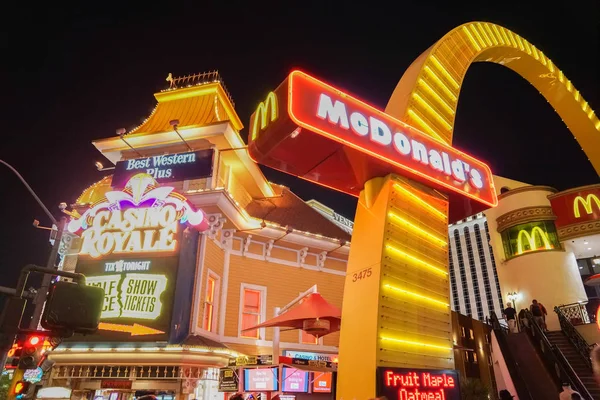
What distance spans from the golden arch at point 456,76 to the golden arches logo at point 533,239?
23.5ft

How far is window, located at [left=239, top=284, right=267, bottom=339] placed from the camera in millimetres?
15992

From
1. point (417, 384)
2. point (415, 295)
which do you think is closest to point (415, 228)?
point (415, 295)

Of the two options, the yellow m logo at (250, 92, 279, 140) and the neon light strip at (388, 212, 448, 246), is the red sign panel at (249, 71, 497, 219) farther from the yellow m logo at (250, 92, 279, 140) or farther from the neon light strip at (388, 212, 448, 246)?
the neon light strip at (388, 212, 448, 246)

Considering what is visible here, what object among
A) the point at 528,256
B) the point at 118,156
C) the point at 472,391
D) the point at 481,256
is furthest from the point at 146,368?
the point at 481,256

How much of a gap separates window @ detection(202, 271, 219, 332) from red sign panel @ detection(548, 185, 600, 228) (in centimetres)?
1700

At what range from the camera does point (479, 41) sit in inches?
412

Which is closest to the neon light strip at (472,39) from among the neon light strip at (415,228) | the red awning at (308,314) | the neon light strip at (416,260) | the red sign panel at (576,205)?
the neon light strip at (415,228)

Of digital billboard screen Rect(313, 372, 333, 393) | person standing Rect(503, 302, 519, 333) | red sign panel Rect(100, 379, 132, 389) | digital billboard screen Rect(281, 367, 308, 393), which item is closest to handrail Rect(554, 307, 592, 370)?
person standing Rect(503, 302, 519, 333)

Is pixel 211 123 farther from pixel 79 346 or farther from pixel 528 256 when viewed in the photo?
pixel 528 256

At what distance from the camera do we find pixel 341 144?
6172mm

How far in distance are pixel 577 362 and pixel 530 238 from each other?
9.50m

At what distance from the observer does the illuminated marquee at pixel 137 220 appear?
46.3 feet

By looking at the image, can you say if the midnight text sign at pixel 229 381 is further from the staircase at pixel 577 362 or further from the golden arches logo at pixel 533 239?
the golden arches logo at pixel 533 239

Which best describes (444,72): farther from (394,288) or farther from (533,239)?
(533,239)
